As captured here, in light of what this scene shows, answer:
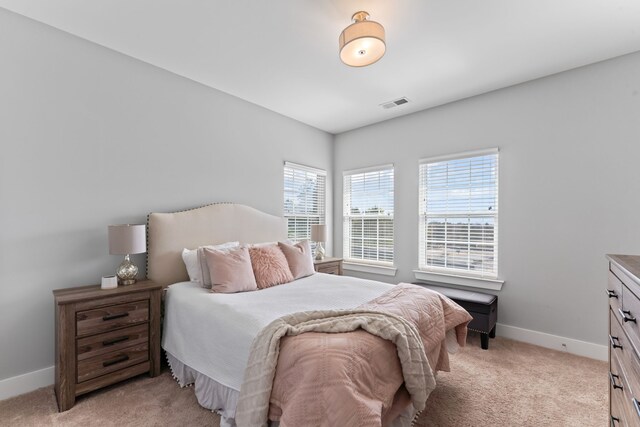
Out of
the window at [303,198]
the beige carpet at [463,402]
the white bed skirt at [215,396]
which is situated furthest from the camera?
the window at [303,198]

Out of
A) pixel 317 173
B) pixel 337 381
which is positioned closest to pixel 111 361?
pixel 337 381

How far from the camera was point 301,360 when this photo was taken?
1371mm

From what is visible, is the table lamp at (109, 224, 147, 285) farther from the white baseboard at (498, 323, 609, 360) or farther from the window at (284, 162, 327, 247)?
the white baseboard at (498, 323, 609, 360)

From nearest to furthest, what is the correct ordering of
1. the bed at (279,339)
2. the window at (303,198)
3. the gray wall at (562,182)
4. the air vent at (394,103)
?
the bed at (279,339), the gray wall at (562,182), the air vent at (394,103), the window at (303,198)

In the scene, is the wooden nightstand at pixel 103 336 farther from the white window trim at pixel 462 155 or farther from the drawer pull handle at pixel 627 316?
the white window trim at pixel 462 155

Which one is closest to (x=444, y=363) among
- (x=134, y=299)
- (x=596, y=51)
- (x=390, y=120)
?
(x=134, y=299)

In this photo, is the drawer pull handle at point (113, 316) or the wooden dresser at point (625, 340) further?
the drawer pull handle at point (113, 316)

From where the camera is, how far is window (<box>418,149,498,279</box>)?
11.2ft

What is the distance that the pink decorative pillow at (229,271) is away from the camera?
8.05 ft

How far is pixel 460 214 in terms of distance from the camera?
362cm

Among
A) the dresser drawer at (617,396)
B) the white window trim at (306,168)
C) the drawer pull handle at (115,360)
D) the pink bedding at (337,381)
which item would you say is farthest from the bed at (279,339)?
the white window trim at (306,168)

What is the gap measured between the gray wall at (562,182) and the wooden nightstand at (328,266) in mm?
2007

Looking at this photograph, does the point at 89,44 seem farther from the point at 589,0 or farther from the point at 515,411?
the point at 515,411

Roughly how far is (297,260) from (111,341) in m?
1.68
